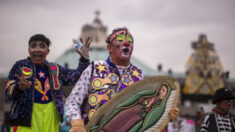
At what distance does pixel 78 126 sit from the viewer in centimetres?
319

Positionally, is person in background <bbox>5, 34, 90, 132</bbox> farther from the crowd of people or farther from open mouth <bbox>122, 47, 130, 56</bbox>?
open mouth <bbox>122, 47, 130, 56</bbox>

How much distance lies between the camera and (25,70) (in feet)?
15.1

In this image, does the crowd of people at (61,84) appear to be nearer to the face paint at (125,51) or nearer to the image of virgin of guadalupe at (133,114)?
the face paint at (125,51)

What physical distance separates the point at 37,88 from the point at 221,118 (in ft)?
10.7

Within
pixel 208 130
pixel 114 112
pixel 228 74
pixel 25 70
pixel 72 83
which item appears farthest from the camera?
pixel 228 74

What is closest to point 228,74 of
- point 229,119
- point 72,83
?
point 229,119

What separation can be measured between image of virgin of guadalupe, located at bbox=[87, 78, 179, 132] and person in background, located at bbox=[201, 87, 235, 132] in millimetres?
2797

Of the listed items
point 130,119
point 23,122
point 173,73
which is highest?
point 130,119

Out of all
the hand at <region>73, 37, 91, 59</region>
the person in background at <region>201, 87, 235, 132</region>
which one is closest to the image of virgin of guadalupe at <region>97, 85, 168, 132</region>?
the hand at <region>73, 37, 91, 59</region>

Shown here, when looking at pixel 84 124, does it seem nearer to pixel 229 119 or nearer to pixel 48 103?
pixel 48 103

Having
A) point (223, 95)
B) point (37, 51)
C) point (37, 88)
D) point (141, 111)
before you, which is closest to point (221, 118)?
point (223, 95)

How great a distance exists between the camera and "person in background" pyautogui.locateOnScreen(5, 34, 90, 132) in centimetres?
433

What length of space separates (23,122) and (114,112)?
5.21ft

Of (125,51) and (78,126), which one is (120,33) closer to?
(125,51)
